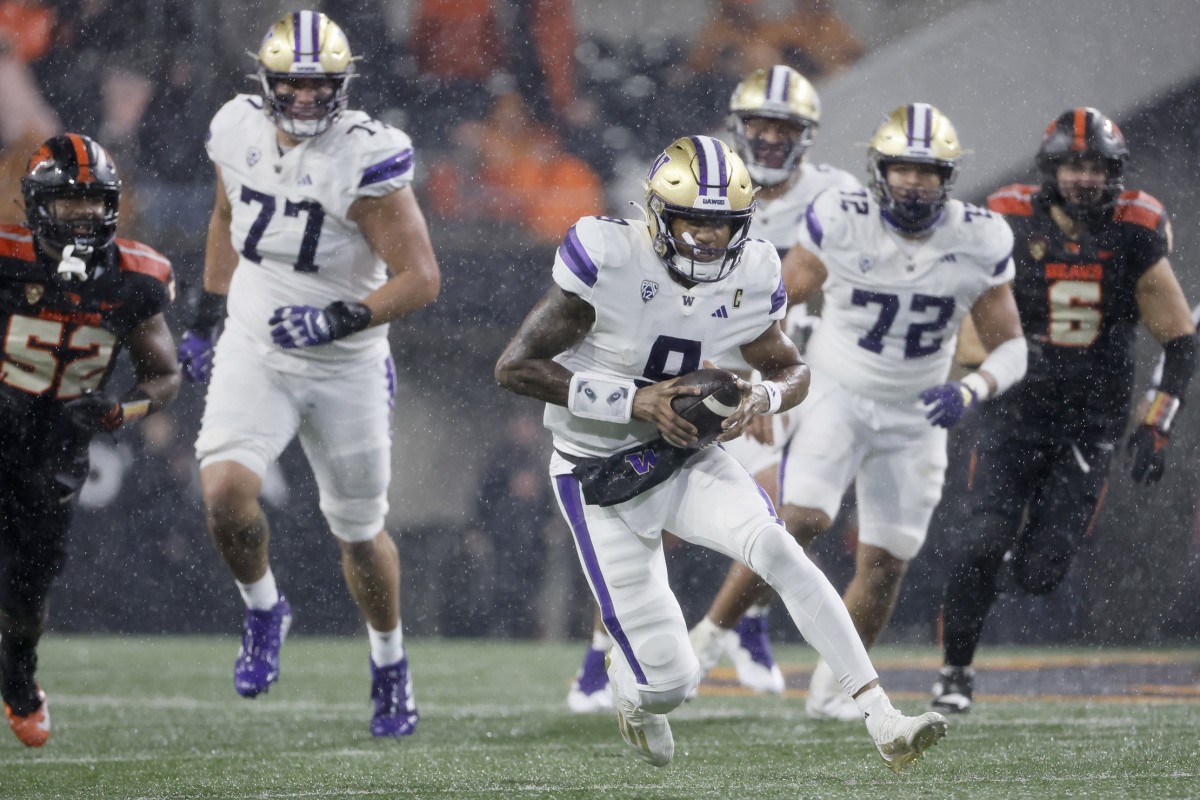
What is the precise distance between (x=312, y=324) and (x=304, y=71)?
68 centimetres

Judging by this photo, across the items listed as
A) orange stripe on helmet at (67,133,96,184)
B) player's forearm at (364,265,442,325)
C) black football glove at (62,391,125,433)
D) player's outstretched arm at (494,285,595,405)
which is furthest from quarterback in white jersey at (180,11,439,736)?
player's outstretched arm at (494,285,595,405)

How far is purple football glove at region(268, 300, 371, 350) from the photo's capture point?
3955 mm

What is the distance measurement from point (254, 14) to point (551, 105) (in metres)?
1.59

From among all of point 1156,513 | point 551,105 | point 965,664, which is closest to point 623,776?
point 965,664

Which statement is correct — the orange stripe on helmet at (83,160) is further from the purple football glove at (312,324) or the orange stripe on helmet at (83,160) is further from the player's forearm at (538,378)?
the player's forearm at (538,378)

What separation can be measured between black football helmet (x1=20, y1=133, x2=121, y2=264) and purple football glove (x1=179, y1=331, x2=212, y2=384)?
1.46 ft

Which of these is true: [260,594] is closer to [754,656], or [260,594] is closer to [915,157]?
[754,656]

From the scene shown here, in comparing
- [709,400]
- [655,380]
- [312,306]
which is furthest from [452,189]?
[709,400]

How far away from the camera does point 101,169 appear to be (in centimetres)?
405

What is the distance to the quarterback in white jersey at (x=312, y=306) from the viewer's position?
13.6 ft

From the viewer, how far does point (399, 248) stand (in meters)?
4.20

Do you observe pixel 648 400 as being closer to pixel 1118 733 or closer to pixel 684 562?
pixel 1118 733

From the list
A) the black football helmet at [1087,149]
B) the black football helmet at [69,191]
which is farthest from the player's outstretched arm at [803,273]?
the black football helmet at [69,191]

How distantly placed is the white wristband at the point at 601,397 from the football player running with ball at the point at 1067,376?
1732 millimetres
